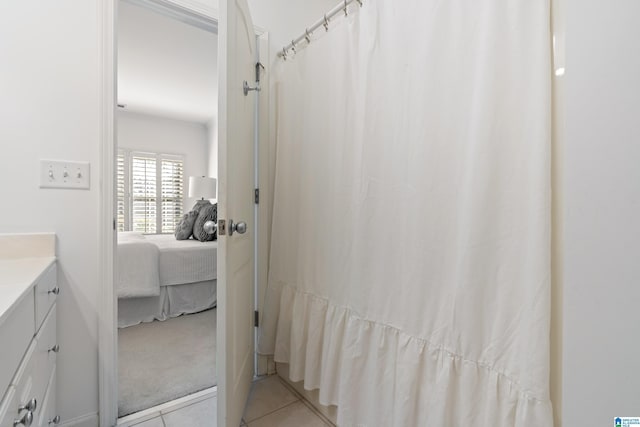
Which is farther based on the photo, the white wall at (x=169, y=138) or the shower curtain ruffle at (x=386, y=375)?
the white wall at (x=169, y=138)

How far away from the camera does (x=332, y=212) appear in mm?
1366

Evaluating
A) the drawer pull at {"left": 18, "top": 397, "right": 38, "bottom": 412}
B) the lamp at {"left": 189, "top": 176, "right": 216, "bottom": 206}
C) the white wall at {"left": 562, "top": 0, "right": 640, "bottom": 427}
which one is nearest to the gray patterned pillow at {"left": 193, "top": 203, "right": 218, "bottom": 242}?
the lamp at {"left": 189, "top": 176, "right": 216, "bottom": 206}

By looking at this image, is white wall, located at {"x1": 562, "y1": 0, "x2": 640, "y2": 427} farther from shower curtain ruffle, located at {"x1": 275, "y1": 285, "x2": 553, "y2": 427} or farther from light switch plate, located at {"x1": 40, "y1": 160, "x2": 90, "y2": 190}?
light switch plate, located at {"x1": 40, "y1": 160, "x2": 90, "y2": 190}

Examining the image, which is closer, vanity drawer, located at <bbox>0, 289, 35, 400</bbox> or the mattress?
vanity drawer, located at <bbox>0, 289, 35, 400</bbox>

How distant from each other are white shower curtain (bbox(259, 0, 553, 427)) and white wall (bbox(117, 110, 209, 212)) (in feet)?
15.3

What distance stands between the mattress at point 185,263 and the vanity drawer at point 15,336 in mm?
2014

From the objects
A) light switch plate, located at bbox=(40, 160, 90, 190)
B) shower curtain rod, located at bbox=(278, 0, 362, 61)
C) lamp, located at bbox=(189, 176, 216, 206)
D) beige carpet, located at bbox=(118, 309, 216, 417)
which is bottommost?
beige carpet, located at bbox=(118, 309, 216, 417)

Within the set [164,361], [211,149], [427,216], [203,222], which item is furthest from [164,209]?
[427,216]

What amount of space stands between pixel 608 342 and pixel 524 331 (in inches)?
7.9

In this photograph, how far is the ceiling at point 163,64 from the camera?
A: 259cm

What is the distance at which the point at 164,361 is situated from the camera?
76.2 inches

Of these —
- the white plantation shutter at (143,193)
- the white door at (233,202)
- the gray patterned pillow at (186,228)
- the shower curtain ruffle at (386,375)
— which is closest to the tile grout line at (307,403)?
the shower curtain ruffle at (386,375)

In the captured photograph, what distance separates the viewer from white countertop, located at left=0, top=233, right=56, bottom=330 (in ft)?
2.34

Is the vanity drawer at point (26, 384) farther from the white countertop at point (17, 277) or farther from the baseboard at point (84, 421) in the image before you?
the baseboard at point (84, 421)
